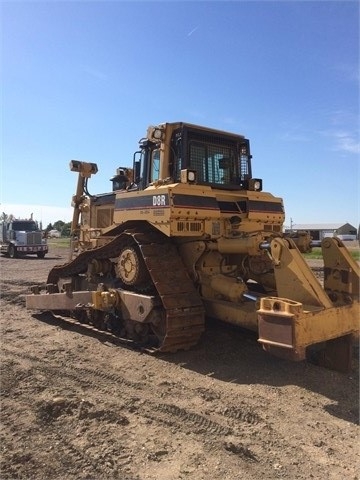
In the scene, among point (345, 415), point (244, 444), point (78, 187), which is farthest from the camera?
point (78, 187)

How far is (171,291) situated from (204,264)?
0.78 metres

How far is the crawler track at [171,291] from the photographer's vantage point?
18.8 feet

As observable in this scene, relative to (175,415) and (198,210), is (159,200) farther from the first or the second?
(175,415)

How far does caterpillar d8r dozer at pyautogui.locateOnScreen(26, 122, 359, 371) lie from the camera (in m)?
4.97

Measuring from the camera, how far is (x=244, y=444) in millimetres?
3609

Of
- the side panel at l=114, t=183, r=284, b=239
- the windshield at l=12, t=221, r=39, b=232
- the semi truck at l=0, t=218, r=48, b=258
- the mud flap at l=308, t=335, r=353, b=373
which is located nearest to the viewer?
the mud flap at l=308, t=335, r=353, b=373

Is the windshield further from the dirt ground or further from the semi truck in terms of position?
the dirt ground

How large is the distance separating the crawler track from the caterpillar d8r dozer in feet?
0.05

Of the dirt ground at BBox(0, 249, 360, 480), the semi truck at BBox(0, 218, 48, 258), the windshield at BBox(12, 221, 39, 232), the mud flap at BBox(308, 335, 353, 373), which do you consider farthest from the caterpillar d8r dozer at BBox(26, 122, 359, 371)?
the windshield at BBox(12, 221, 39, 232)

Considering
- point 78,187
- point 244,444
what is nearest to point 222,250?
point 244,444

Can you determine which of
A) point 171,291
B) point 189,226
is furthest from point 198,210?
point 171,291

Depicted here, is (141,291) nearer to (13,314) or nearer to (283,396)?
(283,396)

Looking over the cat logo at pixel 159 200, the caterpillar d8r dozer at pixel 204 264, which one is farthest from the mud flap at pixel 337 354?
the cat logo at pixel 159 200

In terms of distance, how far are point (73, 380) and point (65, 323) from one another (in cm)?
331
